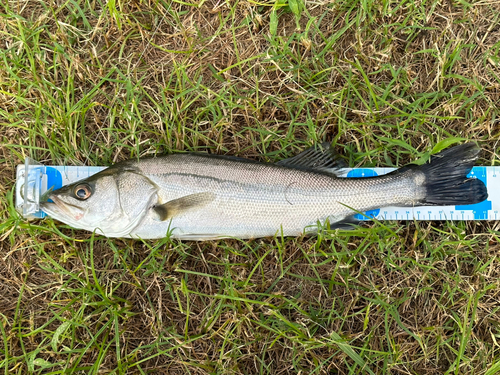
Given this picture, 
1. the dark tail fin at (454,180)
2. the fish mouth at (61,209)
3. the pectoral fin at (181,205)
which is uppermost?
the dark tail fin at (454,180)

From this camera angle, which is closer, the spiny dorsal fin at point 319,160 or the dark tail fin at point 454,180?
the dark tail fin at point 454,180

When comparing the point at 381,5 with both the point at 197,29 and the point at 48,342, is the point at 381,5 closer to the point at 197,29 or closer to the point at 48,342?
the point at 197,29

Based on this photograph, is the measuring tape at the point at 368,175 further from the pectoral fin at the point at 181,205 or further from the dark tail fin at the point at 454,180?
the pectoral fin at the point at 181,205

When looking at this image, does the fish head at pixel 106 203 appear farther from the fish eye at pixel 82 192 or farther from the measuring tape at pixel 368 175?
the measuring tape at pixel 368 175

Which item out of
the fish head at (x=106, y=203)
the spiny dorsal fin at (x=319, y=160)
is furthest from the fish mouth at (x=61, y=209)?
the spiny dorsal fin at (x=319, y=160)

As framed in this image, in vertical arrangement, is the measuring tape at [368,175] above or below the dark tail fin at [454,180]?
below

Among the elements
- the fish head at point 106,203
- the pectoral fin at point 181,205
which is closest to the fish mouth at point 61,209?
the fish head at point 106,203

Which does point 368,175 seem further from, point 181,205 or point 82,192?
point 82,192
